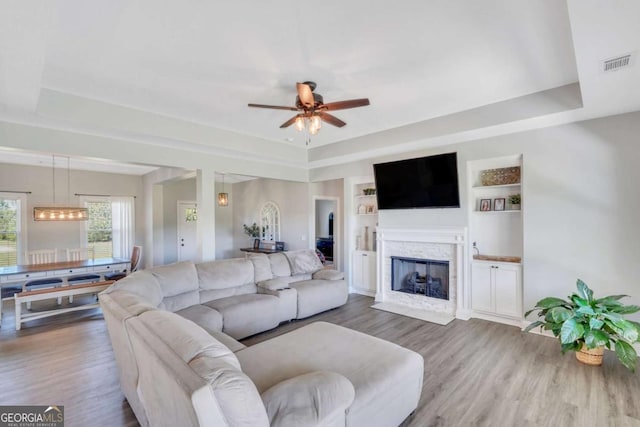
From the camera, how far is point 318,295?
15.1 ft

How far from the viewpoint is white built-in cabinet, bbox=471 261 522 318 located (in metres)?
4.12

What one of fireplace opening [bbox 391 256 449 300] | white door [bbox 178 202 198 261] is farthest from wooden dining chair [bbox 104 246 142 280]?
fireplace opening [bbox 391 256 449 300]

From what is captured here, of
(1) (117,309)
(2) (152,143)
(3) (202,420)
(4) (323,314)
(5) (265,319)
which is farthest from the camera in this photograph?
(4) (323,314)

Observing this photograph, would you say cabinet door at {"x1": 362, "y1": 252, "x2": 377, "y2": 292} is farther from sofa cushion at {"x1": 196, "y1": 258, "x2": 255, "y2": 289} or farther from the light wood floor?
sofa cushion at {"x1": 196, "y1": 258, "x2": 255, "y2": 289}

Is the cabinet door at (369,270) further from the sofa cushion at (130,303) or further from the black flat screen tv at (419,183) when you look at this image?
the sofa cushion at (130,303)

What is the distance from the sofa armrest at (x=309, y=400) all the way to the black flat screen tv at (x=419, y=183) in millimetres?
3670

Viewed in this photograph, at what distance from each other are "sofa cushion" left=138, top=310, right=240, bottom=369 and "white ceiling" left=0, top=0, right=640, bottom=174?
1.94 metres

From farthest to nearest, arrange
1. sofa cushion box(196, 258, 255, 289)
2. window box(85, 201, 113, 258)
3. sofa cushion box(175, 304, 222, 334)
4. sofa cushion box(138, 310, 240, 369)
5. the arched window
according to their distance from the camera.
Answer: the arched window < window box(85, 201, 113, 258) < sofa cushion box(196, 258, 255, 289) < sofa cushion box(175, 304, 222, 334) < sofa cushion box(138, 310, 240, 369)

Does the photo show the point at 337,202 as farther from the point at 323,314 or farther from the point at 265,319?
the point at 265,319

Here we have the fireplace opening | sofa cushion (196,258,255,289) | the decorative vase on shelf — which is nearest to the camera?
sofa cushion (196,258,255,289)

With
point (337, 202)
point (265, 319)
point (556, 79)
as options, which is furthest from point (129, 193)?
point (556, 79)

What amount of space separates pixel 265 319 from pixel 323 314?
3.83 ft

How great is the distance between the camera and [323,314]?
15.5ft

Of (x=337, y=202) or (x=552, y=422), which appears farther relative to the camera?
(x=337, y=202)
